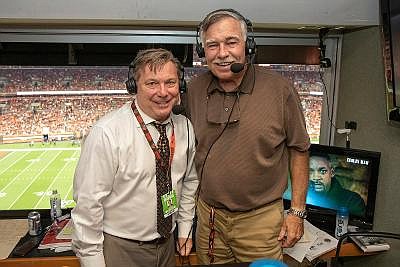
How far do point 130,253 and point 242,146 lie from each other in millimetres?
599

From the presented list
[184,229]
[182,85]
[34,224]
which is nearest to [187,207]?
[184,229]

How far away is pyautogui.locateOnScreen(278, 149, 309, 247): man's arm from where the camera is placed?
1.51 metres

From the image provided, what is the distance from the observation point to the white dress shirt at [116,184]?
1.26 m

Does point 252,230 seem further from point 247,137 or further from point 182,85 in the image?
point 182,85

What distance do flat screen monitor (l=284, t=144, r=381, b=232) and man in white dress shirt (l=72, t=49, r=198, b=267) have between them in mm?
971

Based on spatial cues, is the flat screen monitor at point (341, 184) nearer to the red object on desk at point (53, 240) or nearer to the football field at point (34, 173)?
the red object on desk at point (53, 240)

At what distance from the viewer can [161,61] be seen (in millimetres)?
1272

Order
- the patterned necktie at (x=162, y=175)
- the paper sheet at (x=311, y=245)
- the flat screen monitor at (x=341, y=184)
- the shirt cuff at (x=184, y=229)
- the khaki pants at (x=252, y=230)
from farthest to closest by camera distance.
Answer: the flat screen monitor at (x=341, y=184)
the paper sheet at (x=311, y=245)
the shirt cuff at (x=184, y=229)
the khaki pants at (x=252, y=230)
the patterned necktie at (x=162, y=175)

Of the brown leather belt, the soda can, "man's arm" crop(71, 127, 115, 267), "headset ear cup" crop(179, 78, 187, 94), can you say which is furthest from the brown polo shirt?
the soda can

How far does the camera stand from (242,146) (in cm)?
141

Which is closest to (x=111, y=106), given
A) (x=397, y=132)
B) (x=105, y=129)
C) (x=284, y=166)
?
(x=105, y=129)

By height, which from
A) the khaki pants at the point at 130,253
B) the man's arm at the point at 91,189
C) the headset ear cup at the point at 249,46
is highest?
the headset ear cup at the point at 249,46

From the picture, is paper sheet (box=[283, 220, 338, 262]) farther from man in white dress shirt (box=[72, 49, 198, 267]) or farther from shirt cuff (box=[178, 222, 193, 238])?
man in white dress shirt (box=[72, 49, 198, 267])

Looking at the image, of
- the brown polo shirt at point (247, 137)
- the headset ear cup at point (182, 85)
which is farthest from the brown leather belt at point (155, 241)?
the headset ear cup at point (182, 85)
